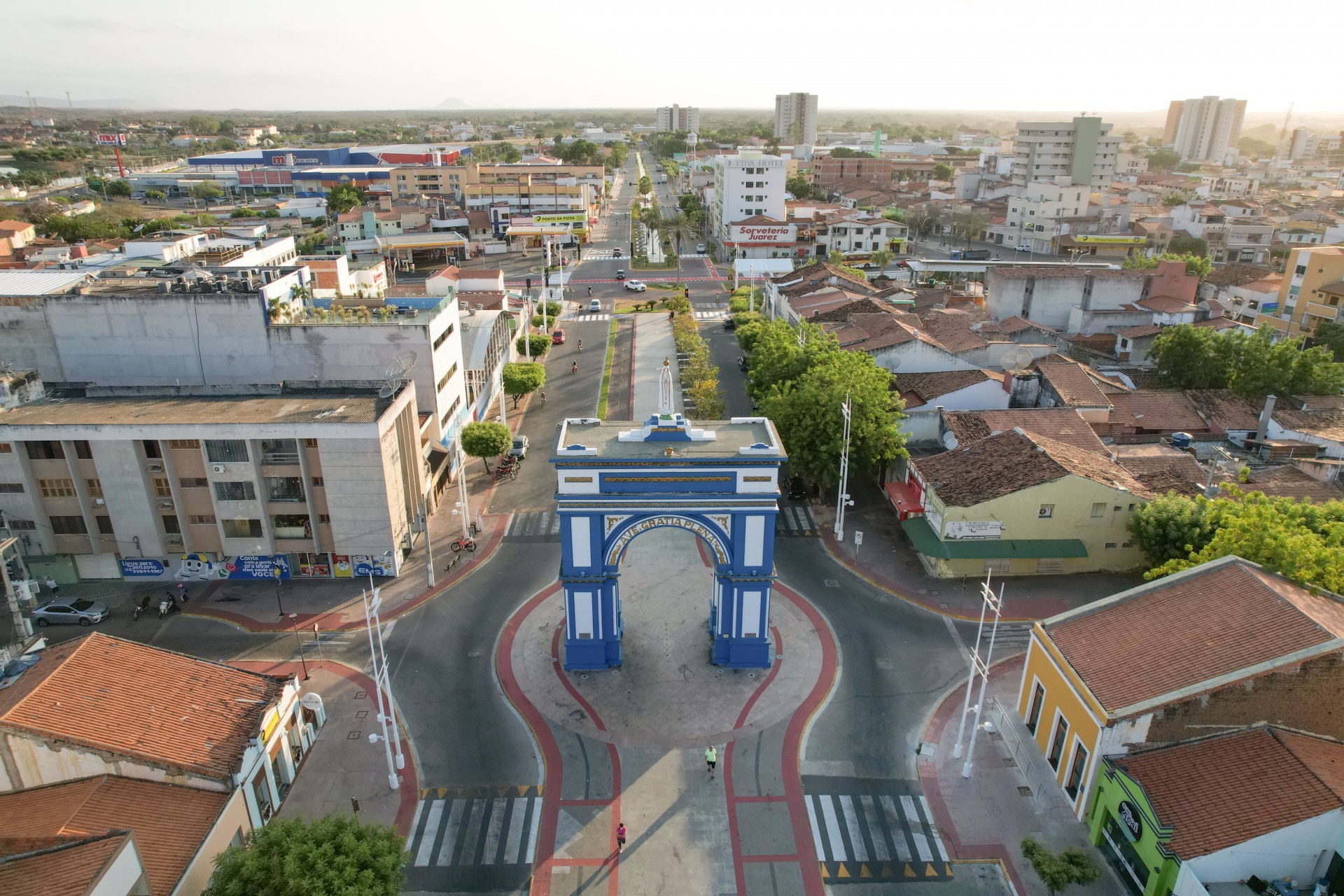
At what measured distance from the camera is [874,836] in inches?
1110

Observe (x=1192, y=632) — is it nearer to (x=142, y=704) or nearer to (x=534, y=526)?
(x=534, y=526)

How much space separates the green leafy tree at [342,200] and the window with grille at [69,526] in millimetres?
125635

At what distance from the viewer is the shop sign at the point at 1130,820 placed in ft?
82.8

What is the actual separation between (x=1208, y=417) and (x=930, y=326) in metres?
Result: 23.5

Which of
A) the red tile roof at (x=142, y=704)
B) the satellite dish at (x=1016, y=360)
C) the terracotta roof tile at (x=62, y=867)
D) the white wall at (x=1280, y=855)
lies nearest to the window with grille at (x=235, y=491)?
the red tile roof at (x=142, y=704)

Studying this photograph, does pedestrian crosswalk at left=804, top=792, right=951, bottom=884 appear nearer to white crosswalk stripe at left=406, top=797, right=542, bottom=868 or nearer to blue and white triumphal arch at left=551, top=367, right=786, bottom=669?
blue and white triumphal arch at left=551, top=367, right=786, bottom=669

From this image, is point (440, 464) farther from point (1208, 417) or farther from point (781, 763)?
point (1208, 417)

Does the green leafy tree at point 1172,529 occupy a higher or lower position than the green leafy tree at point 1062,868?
higher

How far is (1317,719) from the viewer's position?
26.6 metres

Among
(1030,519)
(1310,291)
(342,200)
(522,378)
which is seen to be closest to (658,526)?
(1030,519)

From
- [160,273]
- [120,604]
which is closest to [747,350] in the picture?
[160,273]

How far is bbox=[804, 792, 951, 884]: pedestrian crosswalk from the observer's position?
2683 centimetres

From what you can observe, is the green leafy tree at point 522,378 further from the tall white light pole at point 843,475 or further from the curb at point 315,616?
the tall white light pole at point 843,475

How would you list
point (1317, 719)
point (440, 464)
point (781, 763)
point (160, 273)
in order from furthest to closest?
point (160, 273)
point (440, 464)
point (781, 763)
point (1317, 719)
